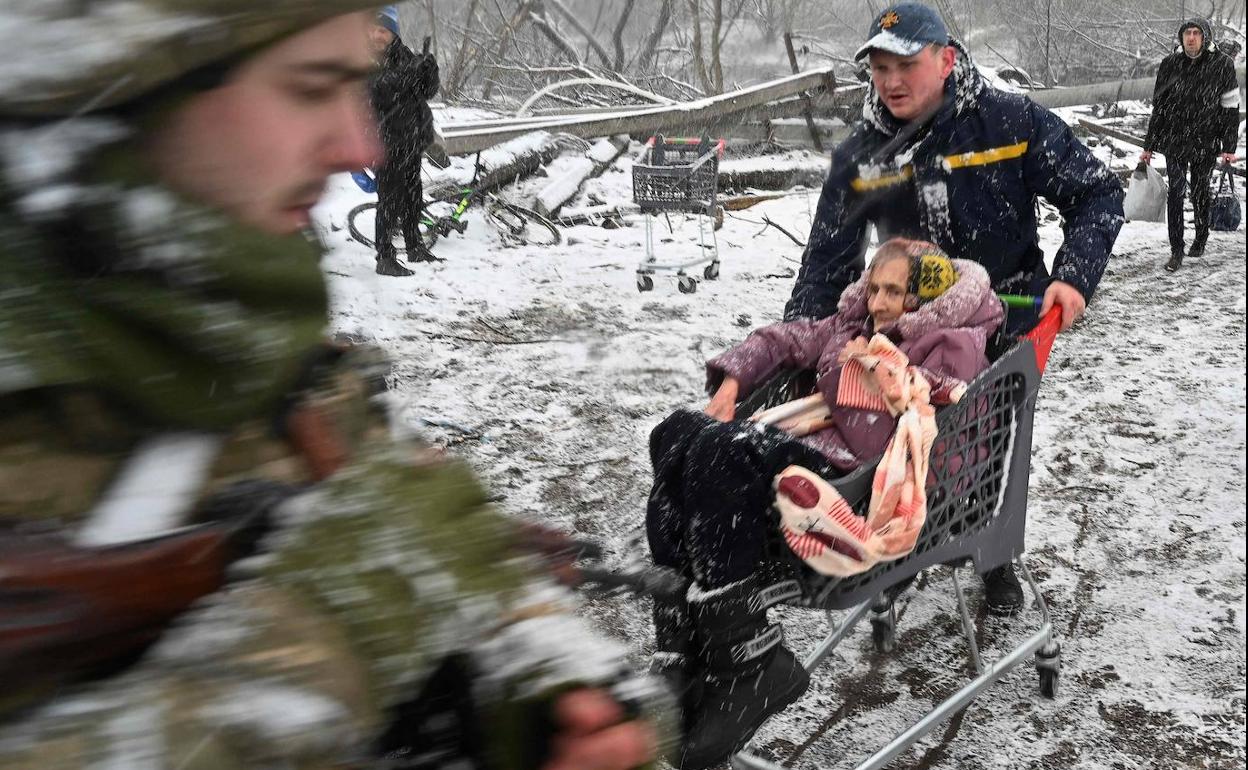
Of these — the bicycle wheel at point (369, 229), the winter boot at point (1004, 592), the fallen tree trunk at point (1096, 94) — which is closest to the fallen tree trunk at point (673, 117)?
the bicycle wheel at point (369, 229)

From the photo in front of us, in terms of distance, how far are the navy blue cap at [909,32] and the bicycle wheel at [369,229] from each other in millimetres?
6059

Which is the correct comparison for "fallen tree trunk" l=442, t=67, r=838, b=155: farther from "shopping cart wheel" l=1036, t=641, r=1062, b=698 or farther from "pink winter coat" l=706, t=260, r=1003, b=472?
"shopping cart wheel" l=1036, t=641, r=1062, b=698

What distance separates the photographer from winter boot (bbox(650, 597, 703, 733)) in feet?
7.18

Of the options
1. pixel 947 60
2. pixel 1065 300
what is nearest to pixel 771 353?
pixel 1065 300

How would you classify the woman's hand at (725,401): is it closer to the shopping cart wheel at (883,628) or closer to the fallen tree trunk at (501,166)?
the shopping cart wheel at (883,628)

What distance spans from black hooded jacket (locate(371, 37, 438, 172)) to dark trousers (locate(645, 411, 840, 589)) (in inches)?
214

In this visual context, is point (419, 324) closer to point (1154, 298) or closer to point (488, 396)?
point (488, 396)

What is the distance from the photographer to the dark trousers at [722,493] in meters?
2.11

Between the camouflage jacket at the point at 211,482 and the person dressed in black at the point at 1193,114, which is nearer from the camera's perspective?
the camouflage jacket at the point at 211,482

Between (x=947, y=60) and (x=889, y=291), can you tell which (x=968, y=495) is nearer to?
(x=889, y=291)

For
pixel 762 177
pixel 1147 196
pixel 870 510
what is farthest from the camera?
pixel 762 177

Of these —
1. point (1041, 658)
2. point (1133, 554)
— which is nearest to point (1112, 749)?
point (1041, 658)

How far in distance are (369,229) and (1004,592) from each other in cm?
684

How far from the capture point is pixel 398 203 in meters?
7.78
